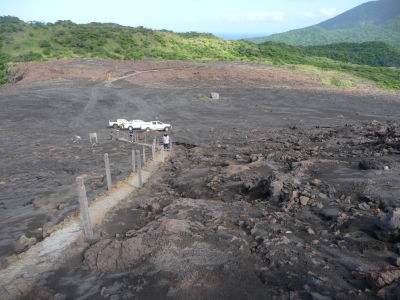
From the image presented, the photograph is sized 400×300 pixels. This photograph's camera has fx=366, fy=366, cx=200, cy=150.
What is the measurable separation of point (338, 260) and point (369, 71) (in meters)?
70.9

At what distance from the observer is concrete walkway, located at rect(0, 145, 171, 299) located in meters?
8.73

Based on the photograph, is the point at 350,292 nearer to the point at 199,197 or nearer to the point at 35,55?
the point at 199,197

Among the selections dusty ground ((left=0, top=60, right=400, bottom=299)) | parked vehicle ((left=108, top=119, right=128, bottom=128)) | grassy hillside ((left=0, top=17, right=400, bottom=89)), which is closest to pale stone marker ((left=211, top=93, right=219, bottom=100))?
dusty ground ((left=0, top=60, right=400, bottom=299))

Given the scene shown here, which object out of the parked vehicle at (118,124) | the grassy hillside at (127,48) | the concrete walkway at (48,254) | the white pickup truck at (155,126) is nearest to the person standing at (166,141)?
the white pickup truck at (155,126)

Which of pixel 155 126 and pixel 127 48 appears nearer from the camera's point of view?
pixel 155 126

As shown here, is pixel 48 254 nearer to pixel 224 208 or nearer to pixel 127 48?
pixel 224 208

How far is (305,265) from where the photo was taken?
8539 millimetres

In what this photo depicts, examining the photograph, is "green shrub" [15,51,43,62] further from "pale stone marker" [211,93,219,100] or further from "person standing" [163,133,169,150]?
"person standing" [163,133,169,150]

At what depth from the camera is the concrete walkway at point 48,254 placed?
8727 mm

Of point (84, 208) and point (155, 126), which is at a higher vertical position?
point (84, 208)

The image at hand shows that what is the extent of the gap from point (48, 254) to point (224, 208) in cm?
565

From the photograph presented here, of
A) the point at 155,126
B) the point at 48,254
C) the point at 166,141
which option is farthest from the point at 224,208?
the point at 155,126

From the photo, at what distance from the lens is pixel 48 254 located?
399 inches

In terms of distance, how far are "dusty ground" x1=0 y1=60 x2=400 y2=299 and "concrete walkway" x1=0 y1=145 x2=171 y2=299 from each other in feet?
1.40
